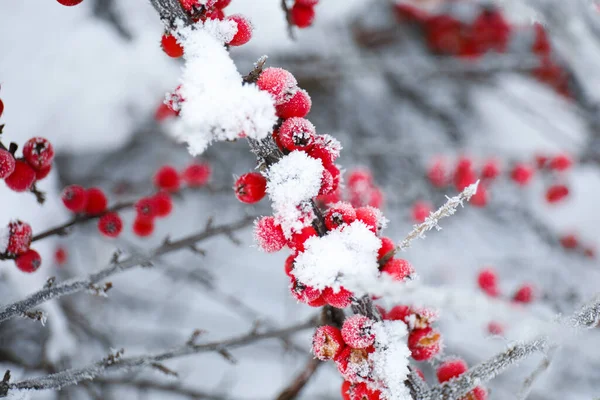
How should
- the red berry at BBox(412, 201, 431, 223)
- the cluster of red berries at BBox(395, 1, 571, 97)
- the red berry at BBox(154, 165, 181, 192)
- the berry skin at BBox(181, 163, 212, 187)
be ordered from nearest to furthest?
the red berry at BBox(154, 165, 181, 192)
the berry skin at BBox(181, 163, 212, 187)
the red berry at BBox(412, 201, 431, 223)
the cluster of red berries at BBox(395, 1, 571, 97)

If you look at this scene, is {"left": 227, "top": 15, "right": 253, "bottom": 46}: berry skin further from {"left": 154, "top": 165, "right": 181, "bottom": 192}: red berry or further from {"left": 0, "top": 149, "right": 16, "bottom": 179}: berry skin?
{"left": 154, "top": 165, "right": 181, "bottom": 192}: red berry

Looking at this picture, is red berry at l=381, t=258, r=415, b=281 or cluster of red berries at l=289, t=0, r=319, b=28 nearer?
red berry at l=381, t=258, r=415, b=281

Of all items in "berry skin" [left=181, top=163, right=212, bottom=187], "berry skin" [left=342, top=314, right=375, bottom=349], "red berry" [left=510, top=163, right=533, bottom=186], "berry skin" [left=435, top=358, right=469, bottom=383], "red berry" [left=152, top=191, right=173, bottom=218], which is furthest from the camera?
"red berry" [left=510, top=163, right=533, bottom=186]

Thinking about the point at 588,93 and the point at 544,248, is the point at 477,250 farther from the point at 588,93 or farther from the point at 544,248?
the point at 588,93

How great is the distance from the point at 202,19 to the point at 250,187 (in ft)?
0.97

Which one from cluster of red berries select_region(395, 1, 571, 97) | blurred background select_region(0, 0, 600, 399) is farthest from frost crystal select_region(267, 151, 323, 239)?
cluster of red berries select_region(395, 1, 571, 97)

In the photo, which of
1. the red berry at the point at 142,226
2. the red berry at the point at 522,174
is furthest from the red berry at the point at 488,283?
the red berry at the point at 142,226

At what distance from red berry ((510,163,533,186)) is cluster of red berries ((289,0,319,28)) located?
Result: 169 centimetres

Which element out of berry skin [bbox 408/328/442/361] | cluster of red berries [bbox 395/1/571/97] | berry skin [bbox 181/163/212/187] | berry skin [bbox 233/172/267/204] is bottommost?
berry skin [bbox 408/328/442/361]

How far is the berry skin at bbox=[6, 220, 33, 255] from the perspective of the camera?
981 mm

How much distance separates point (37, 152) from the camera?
3.31ft

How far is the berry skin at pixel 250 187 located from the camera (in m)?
0.79

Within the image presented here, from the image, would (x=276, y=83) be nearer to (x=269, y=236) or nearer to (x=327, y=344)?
(x=269, y=236)

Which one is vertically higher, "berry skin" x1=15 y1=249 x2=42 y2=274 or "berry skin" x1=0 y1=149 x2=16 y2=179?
"berry skin" x1=0 y1=149 x2=16 y2=179
